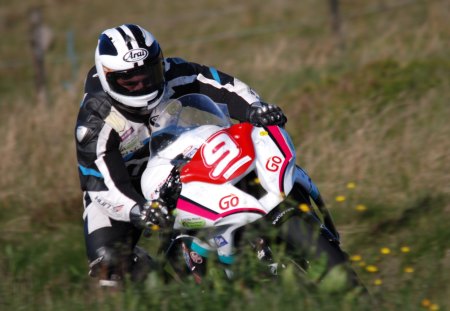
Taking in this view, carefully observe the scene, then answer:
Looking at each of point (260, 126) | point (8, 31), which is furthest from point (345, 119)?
point (8, 31)

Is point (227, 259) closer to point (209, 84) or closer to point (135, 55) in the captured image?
point (135, 55)

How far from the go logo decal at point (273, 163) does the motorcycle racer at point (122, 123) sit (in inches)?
14.9

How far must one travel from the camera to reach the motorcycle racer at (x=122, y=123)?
5496 mm

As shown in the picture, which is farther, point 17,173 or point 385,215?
point 17,173

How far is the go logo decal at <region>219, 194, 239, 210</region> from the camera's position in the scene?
480 cm

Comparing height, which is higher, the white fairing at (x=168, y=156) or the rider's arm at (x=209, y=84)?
the rider's arm at (x=209, y=84)

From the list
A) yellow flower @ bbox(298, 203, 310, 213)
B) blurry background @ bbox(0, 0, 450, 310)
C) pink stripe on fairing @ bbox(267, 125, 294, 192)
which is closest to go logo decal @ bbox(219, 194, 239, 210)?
pink stripe on fairing @ bbox(267, 125, 294, 192)

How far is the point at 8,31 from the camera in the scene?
2314cm

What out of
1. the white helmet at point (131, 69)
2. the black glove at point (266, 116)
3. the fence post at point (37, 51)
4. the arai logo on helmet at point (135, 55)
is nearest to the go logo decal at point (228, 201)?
the black glove at point (266, 116)

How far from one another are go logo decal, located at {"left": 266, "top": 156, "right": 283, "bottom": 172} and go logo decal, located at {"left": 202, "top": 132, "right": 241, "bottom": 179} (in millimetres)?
187

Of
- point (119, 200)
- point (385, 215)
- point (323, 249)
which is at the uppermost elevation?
point (119, 200)

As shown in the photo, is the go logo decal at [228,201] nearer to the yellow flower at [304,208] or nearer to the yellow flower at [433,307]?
the yellow flower at [304,208]

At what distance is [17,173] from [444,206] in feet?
16.5

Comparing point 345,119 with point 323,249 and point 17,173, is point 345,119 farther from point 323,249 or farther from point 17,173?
point 323,249
